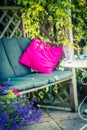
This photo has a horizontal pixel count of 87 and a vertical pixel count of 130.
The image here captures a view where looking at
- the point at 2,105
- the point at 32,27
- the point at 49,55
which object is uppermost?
the point at 32,27

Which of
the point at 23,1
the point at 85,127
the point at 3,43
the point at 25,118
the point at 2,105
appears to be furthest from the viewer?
the point at 23,1

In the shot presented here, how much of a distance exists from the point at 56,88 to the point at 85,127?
110cm

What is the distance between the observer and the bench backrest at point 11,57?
3.67 metres

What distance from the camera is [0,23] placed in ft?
14.4

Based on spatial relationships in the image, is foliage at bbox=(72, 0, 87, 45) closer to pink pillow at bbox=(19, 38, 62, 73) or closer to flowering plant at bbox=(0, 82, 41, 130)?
pink pillow at bbox=(19, 38, 62, 73)

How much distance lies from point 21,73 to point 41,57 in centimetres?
38

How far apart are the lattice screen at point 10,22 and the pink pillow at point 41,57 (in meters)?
0.48

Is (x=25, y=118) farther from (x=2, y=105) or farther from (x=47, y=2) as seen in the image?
(x=47, y=2)

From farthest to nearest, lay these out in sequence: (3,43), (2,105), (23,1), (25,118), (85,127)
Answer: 1. (23,1)
2. (3,43)
3. (85,127)
4. (25,118)
5. (2,105)

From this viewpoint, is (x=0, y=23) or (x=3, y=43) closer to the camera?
(x=3, y=43)

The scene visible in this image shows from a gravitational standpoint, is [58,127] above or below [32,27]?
below

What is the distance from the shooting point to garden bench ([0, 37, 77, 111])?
3332 millimetres

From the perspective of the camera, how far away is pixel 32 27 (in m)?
4.29

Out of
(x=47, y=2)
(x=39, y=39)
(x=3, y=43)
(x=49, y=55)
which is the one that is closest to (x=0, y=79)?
(x=3, y=43)
